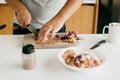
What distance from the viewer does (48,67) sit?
877 millimetres

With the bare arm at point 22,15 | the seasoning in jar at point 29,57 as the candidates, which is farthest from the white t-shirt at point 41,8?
the seasoning in jar at point 29,57

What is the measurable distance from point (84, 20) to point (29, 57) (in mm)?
1551

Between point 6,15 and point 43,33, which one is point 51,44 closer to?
point 43,33

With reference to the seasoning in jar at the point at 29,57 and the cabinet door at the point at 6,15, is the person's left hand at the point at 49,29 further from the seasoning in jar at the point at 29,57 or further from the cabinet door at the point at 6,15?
the cabinet door at the point at 6,15

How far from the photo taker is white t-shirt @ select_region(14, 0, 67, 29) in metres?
1.33

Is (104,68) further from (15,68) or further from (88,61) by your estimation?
(15,68)

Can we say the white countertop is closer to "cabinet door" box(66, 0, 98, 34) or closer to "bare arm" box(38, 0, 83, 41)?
"bare arm" box(38, 0, 83, 41)

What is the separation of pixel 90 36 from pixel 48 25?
0.94ft

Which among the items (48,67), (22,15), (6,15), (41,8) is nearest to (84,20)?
(6,15)

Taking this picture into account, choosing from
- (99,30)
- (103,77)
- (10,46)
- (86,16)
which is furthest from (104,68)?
(99,30)

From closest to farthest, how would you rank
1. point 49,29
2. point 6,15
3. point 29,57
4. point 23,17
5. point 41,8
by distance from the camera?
1. point 29,57
2. point 49,29
3. point 23,17
4. point 41,8
5. point 6,15

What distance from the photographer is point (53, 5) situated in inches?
52.9

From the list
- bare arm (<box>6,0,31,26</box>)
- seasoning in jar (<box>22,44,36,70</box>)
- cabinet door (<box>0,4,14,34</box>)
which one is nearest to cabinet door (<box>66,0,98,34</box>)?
cabinet door (<box>0,4,14,34</box>)

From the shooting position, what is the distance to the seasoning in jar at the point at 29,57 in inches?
32.5
